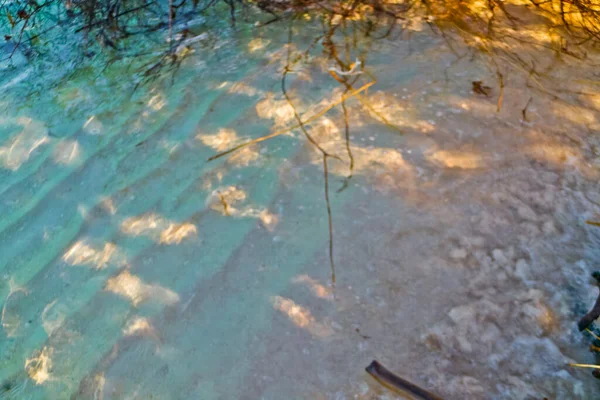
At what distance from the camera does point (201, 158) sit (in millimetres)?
2098

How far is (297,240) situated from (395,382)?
61 cm

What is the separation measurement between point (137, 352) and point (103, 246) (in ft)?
1.63

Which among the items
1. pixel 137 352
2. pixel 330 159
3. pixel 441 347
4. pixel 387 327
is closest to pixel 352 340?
pixel 387 327

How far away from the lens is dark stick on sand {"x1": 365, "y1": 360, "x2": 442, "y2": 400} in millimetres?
1324

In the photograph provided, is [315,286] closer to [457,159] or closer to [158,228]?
[158,228]

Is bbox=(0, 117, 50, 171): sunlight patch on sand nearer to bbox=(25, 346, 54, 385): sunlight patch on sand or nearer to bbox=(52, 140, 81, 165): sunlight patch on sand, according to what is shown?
bbox=(52, 140, 81, 165): sunlight patch on sand

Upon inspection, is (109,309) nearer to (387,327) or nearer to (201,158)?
(201,158)

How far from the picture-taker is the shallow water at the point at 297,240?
1443 millimetres

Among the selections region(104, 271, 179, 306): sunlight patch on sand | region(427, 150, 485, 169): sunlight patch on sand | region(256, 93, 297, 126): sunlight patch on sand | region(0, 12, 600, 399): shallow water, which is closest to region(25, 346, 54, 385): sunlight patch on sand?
region(0, 12, 600, 399): shallow water

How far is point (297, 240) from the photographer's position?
5.75ft

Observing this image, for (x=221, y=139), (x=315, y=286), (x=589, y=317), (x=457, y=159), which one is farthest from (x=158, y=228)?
(x=589, y=317)

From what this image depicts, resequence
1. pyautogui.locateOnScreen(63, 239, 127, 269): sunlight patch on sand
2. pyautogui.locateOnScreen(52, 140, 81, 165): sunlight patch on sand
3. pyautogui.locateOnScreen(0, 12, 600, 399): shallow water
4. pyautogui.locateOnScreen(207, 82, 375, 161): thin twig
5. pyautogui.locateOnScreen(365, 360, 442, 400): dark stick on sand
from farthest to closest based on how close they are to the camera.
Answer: pyautogui.locateOnScreen(52, 140, 81, 165): sunlight patch on sand, pyautogui.locateOnScreen(207, 82, 375, 161): thin twig, pyautogui.locateOnScreen(63, 239, 127, 269): sunlight patch on sand, pyautogui.locateOnScreen(0, 12, 600, 399): shallow water, pyautogui.locateOnScreen(365, 360, 442, 400): dark stick on sand

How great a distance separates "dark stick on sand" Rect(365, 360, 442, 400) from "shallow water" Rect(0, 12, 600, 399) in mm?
24

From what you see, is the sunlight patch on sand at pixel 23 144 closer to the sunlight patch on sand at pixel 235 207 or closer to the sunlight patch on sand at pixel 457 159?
the sunlight patch on sand at pixel 235 207
